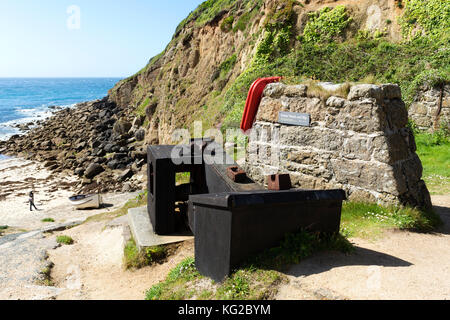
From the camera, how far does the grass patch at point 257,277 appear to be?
3650 millimetres

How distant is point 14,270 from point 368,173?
282 inches

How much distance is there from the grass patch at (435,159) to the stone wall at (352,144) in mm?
2660

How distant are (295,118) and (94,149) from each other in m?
29.2

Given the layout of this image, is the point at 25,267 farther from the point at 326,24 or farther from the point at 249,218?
the point at 326,24

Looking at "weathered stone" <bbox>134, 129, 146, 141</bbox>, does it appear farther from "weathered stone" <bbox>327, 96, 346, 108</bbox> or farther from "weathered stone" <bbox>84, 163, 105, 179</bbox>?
"weathered stone" <bbox>327, 96, 346, 108</bbox>

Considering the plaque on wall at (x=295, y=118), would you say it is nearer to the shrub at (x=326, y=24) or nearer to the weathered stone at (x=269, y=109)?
the weathered stone at (x=269, y=109)

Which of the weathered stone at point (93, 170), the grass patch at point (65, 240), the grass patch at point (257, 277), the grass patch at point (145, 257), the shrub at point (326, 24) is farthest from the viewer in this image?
the weathered stone at point (93, 170)

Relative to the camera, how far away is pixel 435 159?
10.0m

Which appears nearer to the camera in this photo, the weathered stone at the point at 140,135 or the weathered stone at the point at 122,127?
the weathered stone at the point at 140,135

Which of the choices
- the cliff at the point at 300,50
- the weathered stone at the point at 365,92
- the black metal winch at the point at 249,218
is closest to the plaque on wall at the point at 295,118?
the weathered stone at the point at 365,92

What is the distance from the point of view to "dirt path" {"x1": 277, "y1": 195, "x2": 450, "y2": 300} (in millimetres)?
3463

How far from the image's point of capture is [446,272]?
4043mm

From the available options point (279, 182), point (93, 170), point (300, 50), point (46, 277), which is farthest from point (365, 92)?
point (93, 170)
